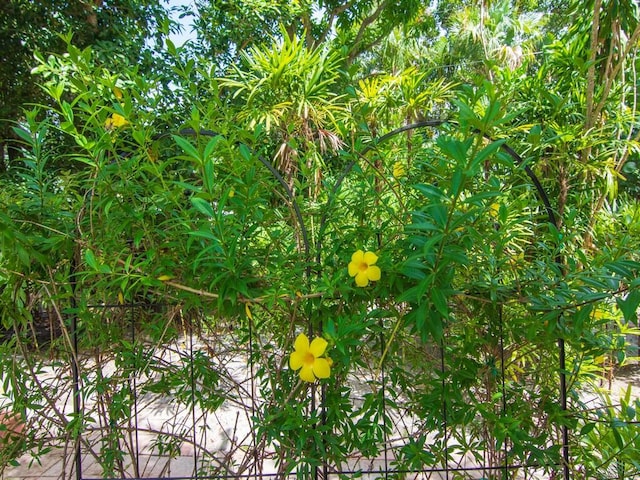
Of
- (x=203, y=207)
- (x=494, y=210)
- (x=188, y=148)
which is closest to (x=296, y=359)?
(x=203, y=207)

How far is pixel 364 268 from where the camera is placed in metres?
0.98

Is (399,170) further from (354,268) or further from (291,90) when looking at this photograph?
(291,90)

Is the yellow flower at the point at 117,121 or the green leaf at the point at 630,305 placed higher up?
the yellow flower at the point at 117,121

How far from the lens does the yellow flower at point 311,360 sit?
0.96m

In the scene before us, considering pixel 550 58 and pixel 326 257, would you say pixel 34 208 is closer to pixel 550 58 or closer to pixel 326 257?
pixel 326 257

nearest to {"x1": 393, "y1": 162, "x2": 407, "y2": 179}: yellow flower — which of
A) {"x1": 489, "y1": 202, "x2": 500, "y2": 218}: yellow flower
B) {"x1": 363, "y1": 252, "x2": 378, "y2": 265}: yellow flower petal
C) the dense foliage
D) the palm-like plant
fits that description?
the dense foliage

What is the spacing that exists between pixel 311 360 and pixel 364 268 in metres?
0.25

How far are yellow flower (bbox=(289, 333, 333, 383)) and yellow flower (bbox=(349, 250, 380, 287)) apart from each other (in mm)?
166

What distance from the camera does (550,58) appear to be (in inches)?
125

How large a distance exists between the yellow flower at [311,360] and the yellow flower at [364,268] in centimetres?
17

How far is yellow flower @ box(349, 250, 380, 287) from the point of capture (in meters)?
0.96

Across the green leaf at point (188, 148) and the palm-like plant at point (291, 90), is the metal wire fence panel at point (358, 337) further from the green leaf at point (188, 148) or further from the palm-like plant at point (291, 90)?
the palm-like plant at point (291, 90)

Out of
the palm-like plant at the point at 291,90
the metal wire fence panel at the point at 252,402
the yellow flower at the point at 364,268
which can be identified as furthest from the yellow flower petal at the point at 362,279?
the palm-like plant at the point at 291,90

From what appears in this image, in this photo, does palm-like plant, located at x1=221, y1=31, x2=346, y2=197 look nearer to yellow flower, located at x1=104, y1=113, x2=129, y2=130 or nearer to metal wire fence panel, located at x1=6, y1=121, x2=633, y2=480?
metal wire fence panel, located at x1=6, y1=121, x2=633, y2=480
